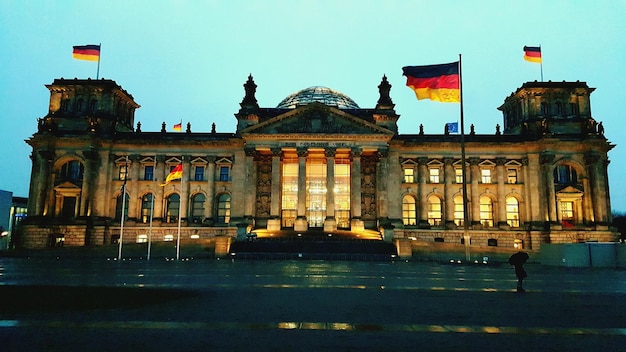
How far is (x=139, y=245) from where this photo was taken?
40312mm

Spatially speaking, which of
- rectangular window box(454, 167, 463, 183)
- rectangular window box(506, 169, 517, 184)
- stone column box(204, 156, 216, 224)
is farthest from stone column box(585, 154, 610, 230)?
stone column box(204, 156, 216, 224)

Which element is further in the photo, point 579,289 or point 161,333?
point 579,289

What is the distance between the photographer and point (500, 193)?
189 feet

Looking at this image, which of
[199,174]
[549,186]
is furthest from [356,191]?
[549,186]

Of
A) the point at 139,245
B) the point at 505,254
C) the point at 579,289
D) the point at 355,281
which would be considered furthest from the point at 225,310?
the point at 505,254

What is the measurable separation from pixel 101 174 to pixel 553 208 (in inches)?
2282

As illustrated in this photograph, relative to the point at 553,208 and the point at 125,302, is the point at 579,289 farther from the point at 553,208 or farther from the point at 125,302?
the point at 553,208

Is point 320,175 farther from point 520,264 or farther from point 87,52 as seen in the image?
point 520,264

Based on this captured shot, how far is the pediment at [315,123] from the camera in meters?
54.3

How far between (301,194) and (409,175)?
15.7 m

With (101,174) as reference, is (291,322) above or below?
below

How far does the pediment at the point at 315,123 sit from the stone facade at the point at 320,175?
128 mm

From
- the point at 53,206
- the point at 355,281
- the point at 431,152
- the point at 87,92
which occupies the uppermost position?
the point at 87,92

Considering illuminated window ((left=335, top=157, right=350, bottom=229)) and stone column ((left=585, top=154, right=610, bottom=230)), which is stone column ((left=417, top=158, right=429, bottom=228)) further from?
stone column ((left=585, top=154, right=610, bottom=230))
